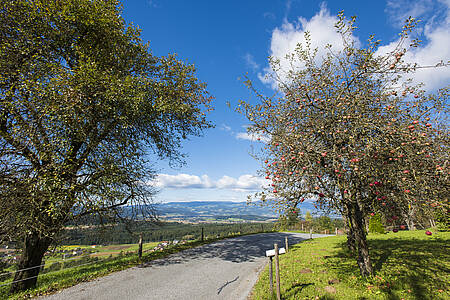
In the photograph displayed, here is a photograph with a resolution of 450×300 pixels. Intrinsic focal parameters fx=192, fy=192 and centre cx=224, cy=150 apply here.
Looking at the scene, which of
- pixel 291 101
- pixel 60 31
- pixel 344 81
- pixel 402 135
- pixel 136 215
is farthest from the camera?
pixel 136 215

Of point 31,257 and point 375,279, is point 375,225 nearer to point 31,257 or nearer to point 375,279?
point 375,279

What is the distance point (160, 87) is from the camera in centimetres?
1081

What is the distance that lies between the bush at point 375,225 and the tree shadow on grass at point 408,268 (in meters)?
12.7

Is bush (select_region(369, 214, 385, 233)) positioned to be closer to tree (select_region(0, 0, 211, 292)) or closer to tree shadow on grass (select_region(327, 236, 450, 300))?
tree shadow on grass (select_region(327, 236, 450, 300))

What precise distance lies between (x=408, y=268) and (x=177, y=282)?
9.35 m

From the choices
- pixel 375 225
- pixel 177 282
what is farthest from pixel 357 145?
pixel 375 225

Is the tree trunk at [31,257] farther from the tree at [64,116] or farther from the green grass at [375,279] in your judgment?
the green grass at [375,279]

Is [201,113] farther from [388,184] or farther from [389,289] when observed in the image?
[389,289]

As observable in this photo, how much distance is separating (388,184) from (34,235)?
45.9ft

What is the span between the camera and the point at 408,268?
771cm

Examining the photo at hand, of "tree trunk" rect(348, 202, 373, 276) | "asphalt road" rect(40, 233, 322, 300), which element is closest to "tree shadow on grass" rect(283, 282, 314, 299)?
"asphalt road" rect(40, 233, 322, 300)

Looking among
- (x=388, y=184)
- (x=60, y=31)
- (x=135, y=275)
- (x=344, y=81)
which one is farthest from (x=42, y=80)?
(x=388, y=184)

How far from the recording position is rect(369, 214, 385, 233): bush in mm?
22148

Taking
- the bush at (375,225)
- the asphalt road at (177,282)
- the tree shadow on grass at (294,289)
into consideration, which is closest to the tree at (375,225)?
the bush at (375,225)
